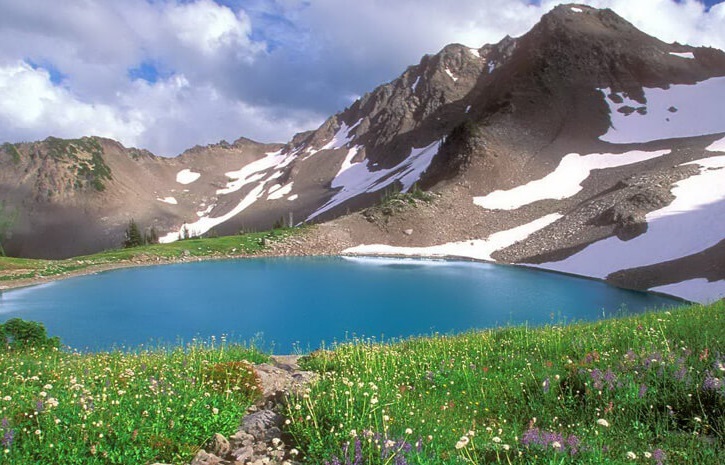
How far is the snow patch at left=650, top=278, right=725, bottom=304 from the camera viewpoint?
44.8 meters

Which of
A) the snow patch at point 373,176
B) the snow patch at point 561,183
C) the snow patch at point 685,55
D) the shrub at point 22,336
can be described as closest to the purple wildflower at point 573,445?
the shrub at point 22,336

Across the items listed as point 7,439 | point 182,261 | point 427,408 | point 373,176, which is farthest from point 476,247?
point 373,176

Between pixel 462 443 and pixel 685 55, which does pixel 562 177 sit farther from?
pixel 462 443

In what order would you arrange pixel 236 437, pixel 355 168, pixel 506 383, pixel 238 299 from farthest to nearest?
pixel 355 168 → pixel 238 299 → pixel 506 383 → pixel 236 437

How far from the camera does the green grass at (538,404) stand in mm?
5543

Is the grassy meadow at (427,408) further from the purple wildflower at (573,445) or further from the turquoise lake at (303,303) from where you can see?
the turquoise lake at (303,303)

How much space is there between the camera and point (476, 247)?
80.9 meters

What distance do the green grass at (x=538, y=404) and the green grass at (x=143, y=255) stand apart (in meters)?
65.2

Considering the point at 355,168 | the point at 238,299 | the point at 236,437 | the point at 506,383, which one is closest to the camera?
the point at 236,437

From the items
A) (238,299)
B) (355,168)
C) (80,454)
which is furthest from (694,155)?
(355,168)

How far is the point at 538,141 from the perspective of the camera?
105688mm

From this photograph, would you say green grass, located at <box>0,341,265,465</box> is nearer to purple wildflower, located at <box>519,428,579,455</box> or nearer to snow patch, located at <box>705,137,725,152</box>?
purple wildflower, located at <box>519,428,579,455</box>

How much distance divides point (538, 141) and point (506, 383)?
106648mm

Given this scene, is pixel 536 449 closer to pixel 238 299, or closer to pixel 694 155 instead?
pixel 238 299
